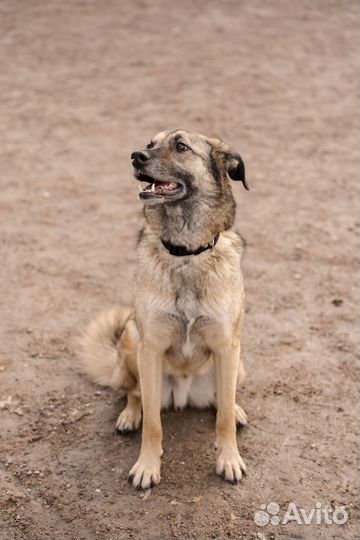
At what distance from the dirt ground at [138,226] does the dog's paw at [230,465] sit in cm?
6

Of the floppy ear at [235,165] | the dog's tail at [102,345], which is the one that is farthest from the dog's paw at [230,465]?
the floppy ear at [235,165]

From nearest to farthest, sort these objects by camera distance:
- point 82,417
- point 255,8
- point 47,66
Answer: point 82,417, point 47,66, point 255,8

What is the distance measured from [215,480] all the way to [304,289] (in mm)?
2175

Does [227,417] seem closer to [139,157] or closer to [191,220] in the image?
[191,220]

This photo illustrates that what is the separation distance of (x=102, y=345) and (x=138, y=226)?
2012mm

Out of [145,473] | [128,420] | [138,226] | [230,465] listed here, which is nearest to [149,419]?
[145,473]

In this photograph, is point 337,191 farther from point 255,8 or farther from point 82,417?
point 255,8

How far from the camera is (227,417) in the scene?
3830mm

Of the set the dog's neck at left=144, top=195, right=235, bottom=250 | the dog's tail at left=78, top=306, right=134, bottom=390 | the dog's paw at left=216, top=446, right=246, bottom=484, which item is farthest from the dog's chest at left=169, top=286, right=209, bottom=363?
the dog's tail at left=78, top=306, right=134, bottom=390

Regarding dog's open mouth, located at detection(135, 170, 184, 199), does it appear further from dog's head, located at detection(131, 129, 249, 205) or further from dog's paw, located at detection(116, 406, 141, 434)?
dog's paw, located at detection(116, 406, 141, 434)

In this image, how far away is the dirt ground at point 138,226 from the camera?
3707 mm

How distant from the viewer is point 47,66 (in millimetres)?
9789

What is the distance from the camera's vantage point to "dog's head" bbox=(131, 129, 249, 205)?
3500 mm

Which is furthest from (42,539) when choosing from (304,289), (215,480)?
(304,289)
